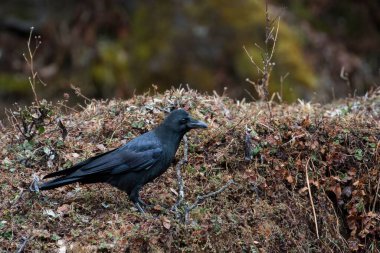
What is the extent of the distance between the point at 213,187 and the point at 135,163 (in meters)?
0.81

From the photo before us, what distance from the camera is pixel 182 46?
37.4ft

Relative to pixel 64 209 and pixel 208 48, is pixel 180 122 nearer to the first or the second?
pixel 64 209

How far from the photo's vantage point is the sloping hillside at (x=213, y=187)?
5.16m

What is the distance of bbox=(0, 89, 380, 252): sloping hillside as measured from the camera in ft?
16.9

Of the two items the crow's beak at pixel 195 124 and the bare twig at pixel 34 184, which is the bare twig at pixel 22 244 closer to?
the bare twig at pixel 34 184

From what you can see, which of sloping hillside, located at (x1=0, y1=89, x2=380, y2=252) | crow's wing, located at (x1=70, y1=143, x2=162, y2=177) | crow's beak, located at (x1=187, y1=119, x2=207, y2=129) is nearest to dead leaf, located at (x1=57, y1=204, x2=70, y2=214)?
sloping hillside, located at (x1=0, y1=89, x2=380, y2=252)

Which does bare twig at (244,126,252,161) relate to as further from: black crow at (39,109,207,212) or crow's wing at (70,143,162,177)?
crow's wing at (70,143,162,177)

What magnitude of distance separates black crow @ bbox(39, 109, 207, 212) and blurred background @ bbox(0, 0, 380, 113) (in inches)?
200

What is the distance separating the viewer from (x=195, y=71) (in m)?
11.3

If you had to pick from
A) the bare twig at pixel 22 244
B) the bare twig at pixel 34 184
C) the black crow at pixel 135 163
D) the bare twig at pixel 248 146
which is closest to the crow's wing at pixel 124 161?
the black crow at pixel 135 163

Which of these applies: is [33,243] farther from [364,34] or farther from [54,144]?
[364,34]

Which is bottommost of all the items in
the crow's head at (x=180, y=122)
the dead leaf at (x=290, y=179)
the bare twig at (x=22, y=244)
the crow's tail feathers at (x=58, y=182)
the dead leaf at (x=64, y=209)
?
the bare twig at (x=22, y=244)

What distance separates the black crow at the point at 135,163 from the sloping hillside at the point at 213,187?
249mm

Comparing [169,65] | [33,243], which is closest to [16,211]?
[33,243]
